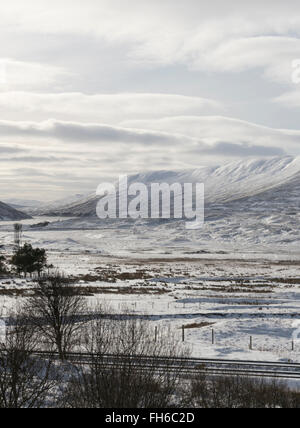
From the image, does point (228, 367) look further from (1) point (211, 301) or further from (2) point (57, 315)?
(1) point (211, 301)

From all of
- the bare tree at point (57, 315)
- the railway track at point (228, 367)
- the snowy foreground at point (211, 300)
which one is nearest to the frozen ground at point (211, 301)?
the snowy foreground at point (211, 300)

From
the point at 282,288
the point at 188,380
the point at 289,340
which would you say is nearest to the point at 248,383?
the point at 188,380

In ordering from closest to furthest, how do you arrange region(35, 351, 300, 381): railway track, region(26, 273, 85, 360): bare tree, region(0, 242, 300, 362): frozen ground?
region(35, 351, 300, 381): railway track
region(26, 273, 85, 360): bare tree
region(0, 242, 300, 362): frozen ground

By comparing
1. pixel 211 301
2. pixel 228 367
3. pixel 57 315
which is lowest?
pixel 228 367

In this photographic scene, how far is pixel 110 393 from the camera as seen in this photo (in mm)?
15617

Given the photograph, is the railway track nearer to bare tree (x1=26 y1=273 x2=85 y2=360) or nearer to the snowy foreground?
bare tree (x1=26 y1=273 x2=85 y2=360)

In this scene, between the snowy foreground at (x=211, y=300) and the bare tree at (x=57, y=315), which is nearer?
the bare tree at (x=57, y=315)

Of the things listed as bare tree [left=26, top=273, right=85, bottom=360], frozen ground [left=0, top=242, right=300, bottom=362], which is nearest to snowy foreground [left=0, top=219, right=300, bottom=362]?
frozen ground [left=0, top=242, right=300, bottom=362]

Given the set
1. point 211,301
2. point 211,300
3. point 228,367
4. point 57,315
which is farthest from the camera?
point 211,300

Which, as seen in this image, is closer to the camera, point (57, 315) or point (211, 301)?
point (57, 315)

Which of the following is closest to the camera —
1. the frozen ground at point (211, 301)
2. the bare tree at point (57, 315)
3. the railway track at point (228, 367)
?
the railway track at point (228, 367)

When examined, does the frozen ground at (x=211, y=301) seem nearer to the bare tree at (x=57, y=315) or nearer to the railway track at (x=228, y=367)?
the railway track at (x=228, y=367)

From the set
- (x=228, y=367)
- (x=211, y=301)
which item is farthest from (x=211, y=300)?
(x=228, y=367)
